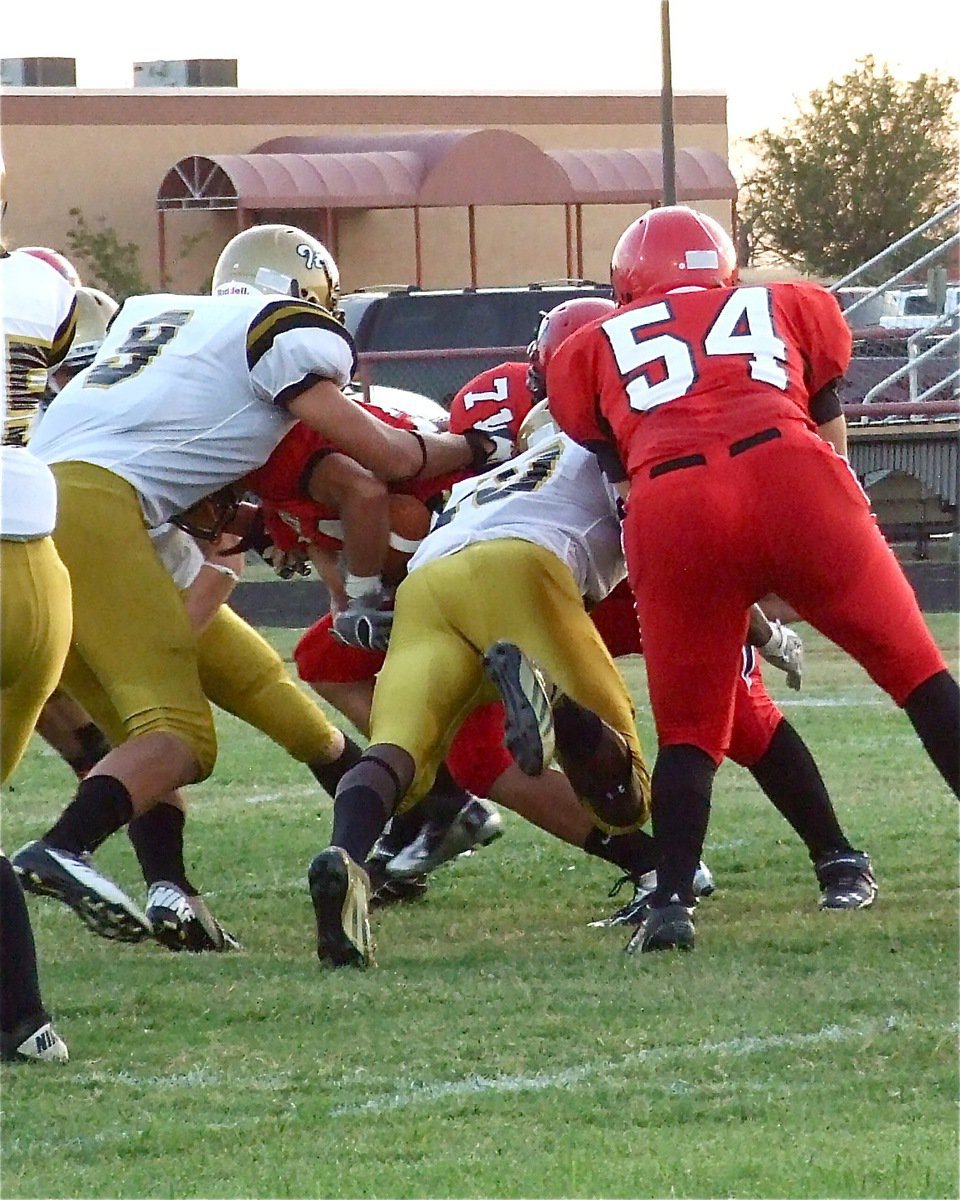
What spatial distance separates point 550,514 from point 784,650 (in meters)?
0.76

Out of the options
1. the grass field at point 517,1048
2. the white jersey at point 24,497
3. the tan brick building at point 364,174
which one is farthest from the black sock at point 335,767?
the tan brick building at point 364,174

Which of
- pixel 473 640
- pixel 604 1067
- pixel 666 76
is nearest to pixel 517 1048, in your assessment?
pixel 604 1067

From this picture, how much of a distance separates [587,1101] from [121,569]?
196cm

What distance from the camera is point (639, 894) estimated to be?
530cm

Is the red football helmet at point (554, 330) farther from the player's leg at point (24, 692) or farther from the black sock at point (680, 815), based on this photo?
the player's leg at point (24, 692)

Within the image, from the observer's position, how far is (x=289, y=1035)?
411cm

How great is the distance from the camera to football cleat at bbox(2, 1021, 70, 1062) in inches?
153

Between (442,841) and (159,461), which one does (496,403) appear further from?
(442,841)

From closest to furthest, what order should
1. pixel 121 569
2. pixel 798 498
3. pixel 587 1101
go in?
pixel 587 1101 < pixel 798 498 < pixel 121 569

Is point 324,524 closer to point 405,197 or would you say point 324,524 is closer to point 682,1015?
point 682,1015

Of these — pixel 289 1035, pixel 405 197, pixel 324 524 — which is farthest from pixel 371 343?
pixel 289 1035

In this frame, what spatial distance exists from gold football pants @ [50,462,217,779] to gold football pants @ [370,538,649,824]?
440mm

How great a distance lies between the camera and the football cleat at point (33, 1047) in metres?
3.89

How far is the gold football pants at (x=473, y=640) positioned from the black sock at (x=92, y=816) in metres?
0.57
